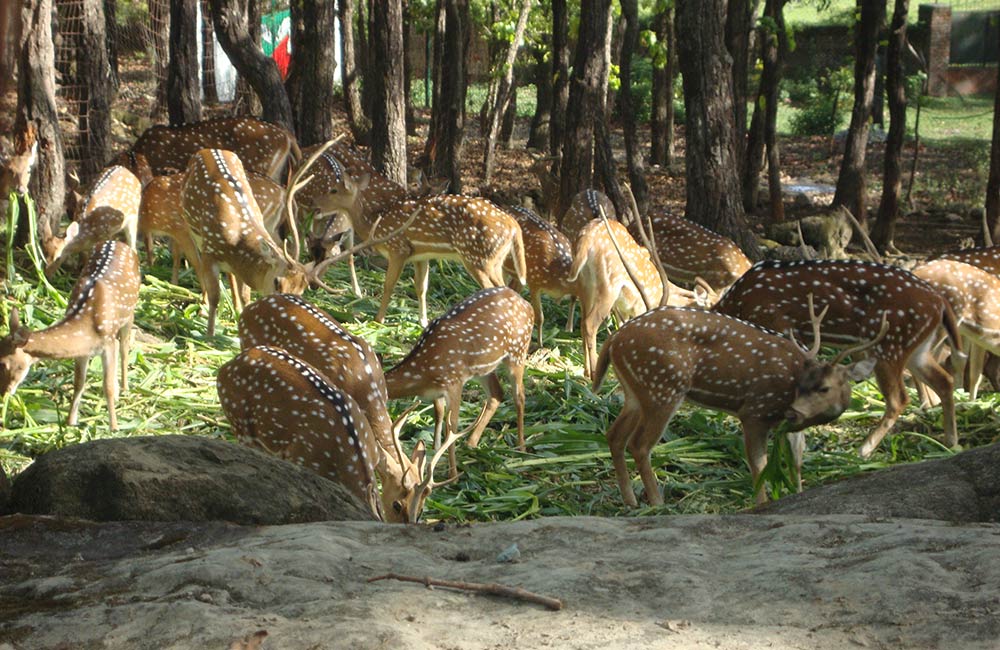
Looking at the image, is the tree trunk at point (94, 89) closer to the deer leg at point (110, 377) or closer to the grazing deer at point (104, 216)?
the grazing deer at point (104, 216)

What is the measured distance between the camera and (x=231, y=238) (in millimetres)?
8727

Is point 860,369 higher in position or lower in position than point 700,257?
higher

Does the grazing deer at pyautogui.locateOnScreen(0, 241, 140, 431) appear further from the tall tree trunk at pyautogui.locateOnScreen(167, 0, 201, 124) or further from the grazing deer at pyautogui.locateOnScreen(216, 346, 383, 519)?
the tall tree trunk at pyautogui.locateOnScreen(167, 0, 201, 124)

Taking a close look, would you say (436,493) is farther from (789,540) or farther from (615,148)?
(615,148)

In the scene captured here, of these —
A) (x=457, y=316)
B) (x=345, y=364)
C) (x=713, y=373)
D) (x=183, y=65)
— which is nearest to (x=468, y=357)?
(x=457, y=316)

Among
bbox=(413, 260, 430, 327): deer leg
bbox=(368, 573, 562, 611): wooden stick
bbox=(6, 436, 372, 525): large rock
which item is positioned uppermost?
bbox=(368, 573, 562, 611): wooden stick

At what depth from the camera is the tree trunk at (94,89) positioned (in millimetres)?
11352

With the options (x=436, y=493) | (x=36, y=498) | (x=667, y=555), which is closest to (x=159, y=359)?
(x=436, y=493)

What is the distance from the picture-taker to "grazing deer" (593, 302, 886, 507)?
6.48 meters

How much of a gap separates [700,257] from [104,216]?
15.5 feet

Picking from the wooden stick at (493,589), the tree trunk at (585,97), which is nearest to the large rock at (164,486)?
the wooden stick at (493,589)

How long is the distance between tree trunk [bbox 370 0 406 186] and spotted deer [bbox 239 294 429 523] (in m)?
6.05

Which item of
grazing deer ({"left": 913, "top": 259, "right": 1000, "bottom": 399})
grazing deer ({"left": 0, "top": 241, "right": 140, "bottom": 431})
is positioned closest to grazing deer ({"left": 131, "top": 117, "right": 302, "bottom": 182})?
grazing deer ({"left": 0, "top": 241, "right": 140, "bottom": 431})

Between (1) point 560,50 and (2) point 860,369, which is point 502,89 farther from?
(2) point 860,369
